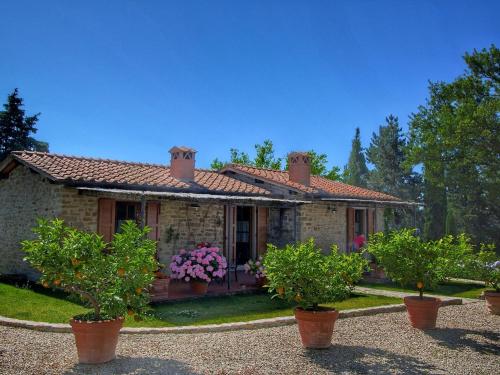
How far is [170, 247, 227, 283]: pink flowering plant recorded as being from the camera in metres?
10.3

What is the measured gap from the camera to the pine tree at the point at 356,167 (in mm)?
52000

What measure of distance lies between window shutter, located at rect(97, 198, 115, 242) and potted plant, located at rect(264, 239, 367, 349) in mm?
6294

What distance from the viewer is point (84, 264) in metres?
5.10

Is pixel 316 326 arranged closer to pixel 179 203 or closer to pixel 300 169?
pixel 179 203

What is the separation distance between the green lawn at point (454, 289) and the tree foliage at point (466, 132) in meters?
10.2

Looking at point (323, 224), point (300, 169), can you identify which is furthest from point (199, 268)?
point (300, 169)

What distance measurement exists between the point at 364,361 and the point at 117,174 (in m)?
8.59

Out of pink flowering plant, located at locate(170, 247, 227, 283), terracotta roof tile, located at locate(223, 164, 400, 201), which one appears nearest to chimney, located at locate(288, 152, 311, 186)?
terracotta roof tile, located at locate(223, 164, 400, 201)

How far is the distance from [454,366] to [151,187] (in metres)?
8.51

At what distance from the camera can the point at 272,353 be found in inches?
226

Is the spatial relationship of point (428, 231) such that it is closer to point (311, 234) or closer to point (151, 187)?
point (311, 234)

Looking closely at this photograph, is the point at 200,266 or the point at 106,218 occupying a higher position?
the point at 106,218

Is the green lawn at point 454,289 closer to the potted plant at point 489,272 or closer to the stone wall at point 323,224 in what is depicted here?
the stone wall at point 323,224

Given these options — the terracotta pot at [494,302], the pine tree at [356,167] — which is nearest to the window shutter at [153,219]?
the terracotta pot at [494,302]
